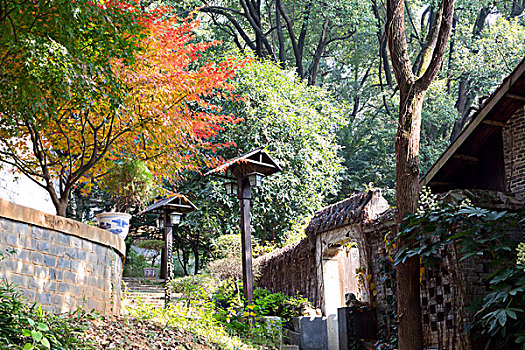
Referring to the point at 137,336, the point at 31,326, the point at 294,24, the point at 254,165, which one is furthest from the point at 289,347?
the point at 294,24

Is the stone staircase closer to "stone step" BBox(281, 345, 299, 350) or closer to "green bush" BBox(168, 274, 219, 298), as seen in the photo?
"green bush" BBox(168, 274, 219, 298)

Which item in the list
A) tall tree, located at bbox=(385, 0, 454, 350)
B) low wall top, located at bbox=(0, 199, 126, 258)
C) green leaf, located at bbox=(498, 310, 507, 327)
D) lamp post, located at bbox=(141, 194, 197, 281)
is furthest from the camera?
lamp post, located at bbox=(141, 194, 197, 281)

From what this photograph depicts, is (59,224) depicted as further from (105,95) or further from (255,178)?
(255,178)

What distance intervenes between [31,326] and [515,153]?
6101 millimetres

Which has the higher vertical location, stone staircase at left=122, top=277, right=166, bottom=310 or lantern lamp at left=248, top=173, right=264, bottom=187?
lantern lamp at left=248, top=173, right=264, bottom=187

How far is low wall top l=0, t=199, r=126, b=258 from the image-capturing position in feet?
15.5

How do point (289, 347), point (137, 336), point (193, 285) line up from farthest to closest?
point (193, 285) < point (289, 347) < point (137, 336)

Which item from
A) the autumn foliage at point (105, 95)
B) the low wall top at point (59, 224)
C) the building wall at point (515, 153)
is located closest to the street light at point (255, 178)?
the autumn foliage at point (105, 95)

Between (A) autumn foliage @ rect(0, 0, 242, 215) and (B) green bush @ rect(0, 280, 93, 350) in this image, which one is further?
(A) autumn foliage @ rect(0, 0, 242, 215)

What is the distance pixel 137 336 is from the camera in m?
5.60

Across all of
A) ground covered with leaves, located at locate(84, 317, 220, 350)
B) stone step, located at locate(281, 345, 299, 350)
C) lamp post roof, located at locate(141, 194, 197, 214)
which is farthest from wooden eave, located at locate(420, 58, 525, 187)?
lamp post roof, located at locate(141, 194, 197, 214)

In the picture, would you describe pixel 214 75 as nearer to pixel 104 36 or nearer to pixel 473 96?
pixel 104 36

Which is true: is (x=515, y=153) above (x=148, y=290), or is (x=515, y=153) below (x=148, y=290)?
above

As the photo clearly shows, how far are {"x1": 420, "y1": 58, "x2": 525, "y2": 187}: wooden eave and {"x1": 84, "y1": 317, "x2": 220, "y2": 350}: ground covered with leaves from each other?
4.21 metres
